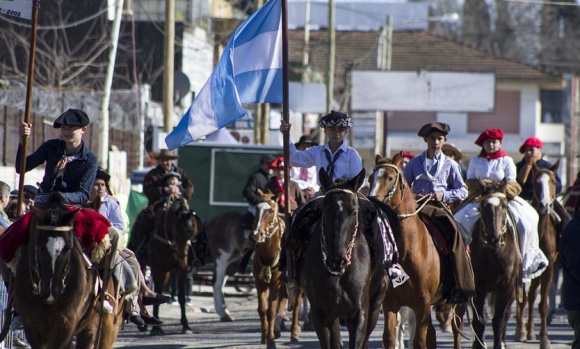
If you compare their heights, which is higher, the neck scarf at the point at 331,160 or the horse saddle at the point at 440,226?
the neck scarf at the point at 331,160

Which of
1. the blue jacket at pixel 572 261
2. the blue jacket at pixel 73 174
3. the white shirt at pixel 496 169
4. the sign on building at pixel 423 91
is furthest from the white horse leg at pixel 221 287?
the sign on building at pixel 423 91

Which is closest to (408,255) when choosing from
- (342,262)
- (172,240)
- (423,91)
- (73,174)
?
(342,262)

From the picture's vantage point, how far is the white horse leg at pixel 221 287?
64.9 feet

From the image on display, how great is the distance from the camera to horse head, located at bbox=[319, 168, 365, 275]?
10.9 metres

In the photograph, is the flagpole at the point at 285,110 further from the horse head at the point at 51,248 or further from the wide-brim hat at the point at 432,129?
the horse head at the point at 51,248

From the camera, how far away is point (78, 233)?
10148mm

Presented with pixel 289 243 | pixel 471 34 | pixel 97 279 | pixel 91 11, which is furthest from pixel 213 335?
pixel 471 34

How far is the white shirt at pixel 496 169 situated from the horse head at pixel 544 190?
2.06m

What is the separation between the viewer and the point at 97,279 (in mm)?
10383

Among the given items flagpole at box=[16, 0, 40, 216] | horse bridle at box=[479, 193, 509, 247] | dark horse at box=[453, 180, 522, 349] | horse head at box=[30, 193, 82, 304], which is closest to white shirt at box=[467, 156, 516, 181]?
dark horse at box=[453, 180, 522, 349]

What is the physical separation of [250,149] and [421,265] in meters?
11.8

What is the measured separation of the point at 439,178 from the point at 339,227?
11.1 ft

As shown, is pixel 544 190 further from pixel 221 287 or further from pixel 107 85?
pixel 107 85

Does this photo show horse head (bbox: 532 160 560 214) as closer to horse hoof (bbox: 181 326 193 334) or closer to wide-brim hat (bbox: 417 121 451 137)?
wide-brim hat (bbox: 417 121 451 137)
